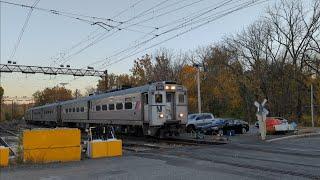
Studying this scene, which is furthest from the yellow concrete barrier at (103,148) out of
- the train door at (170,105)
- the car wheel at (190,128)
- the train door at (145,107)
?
the car wheel at (190,128)

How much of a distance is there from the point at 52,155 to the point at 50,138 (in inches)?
26.5

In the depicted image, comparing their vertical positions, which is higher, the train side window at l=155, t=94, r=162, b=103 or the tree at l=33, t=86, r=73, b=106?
the tree at l=33, t=86, r=73, b=106

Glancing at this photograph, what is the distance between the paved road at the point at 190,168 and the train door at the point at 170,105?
9.56m

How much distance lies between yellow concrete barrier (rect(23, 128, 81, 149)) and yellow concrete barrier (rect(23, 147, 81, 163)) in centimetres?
16

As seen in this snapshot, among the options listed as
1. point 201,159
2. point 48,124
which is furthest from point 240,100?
point 201,159

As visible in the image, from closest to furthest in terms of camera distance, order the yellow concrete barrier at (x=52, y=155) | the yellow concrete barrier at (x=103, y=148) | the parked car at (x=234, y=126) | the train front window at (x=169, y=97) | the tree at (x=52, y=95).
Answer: the yellow concrete barrier at (x=52, y=155) < the yellow concrete barrier at (x=103, y=148) < the train front window at (x=169, y=97) < the parked car at (x=234, y=126) < the tree at (x=52, y=95)

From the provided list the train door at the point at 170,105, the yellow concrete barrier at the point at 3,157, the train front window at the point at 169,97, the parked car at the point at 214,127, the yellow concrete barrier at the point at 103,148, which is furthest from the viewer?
the parked car at the point at 214,127

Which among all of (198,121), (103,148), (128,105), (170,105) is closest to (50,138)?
(103,148)

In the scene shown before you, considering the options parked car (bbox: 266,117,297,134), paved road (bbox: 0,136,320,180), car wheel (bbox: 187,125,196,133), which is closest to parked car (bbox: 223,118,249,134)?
parked car (bbox: 266,117,297,134)

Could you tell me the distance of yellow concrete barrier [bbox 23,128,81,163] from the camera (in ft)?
60.5

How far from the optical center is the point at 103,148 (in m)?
20.0

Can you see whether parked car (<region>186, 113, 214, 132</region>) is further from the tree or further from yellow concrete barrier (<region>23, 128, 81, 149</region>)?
the tree

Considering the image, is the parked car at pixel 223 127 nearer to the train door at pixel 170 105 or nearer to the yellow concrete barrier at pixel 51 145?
the train door at pixel 170 105

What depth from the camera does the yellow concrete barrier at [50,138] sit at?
18484 millimetres
